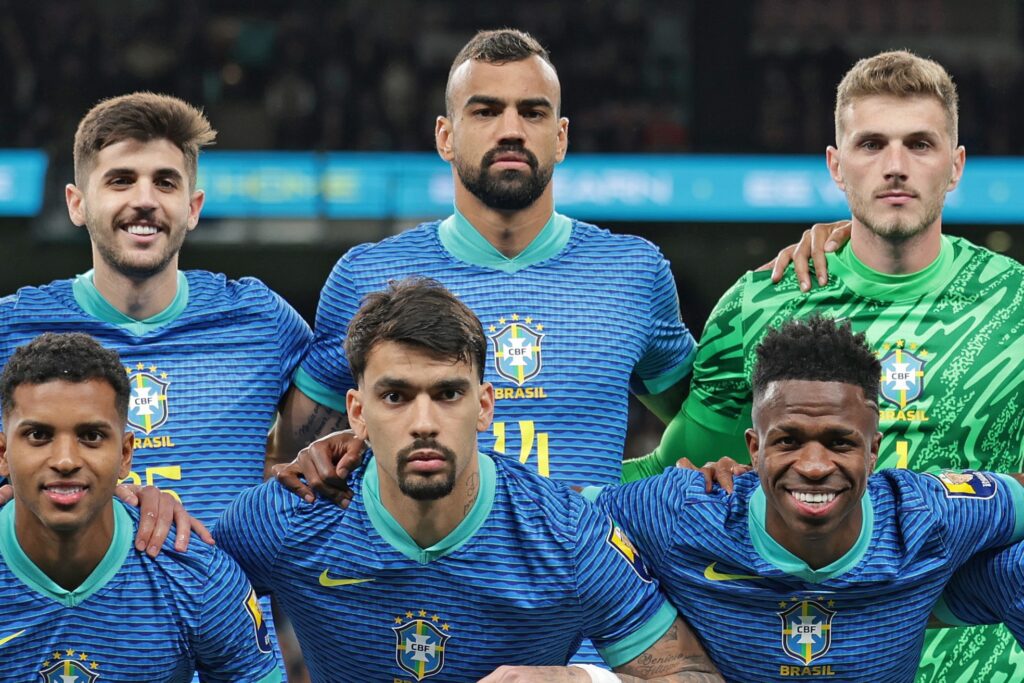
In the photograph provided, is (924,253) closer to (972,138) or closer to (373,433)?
(373,433)

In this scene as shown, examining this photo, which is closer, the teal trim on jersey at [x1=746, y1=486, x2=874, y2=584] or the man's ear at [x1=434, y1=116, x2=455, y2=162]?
the teal trim on jersey at [x1=746, y1=486, x2=874, y2=584]

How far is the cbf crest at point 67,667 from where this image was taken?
163 inches

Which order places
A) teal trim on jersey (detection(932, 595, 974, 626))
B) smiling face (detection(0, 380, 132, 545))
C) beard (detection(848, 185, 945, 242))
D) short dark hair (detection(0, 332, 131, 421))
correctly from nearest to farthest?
smiling face (detection(0, 380, 132, 545)), short dark hair (detection(0, 332, 131, 421)), teal trim on jersey (detection(932, 595, 974, 626)), beard (detection(848, 185, 945, 242))

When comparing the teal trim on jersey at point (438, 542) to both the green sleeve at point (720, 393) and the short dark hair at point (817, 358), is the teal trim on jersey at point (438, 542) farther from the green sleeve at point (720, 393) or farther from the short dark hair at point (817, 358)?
the green sleeve at point (720, 393)

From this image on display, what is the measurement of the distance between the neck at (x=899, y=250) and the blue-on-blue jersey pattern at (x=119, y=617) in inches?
82.6

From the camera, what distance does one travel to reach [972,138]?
13328 mm

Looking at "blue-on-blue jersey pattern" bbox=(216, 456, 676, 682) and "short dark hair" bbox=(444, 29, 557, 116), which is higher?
"short dark hair" bbox=(444, 29, 557, 116)

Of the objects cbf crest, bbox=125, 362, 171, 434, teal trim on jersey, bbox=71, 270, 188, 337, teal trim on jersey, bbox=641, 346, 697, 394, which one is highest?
teal trim on jersey, bbox=71, 270, 188, 337

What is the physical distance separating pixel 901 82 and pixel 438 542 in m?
1.95

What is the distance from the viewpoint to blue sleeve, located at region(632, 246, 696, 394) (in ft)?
16.4

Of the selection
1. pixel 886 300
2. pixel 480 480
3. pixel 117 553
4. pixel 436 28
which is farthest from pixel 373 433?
pixel 436 28

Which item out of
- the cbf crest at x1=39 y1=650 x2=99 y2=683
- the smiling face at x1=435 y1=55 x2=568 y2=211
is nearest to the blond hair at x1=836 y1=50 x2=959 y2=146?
the smiling face at x1=435 y1=55 x2=568 y2=211

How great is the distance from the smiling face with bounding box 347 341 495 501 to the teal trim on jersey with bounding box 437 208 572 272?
72 centimetres

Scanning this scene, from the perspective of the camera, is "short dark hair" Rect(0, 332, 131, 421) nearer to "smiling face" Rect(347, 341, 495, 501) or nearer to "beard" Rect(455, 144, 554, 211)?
"smiling face" Rect(347, 341, 495, 501)
